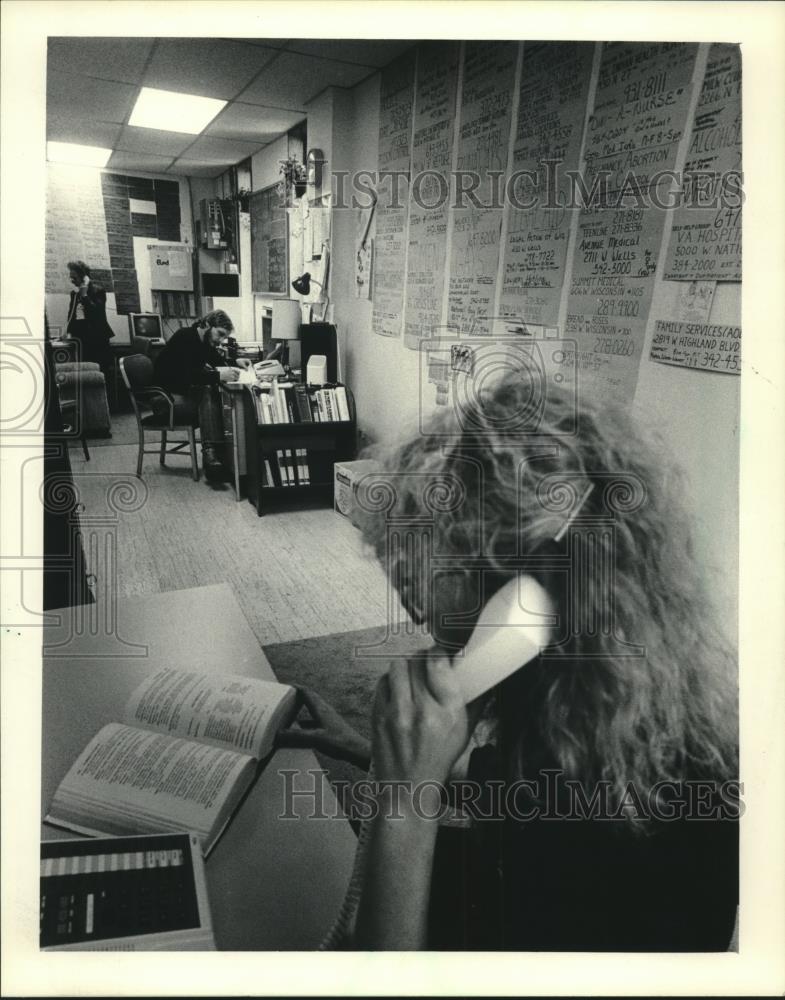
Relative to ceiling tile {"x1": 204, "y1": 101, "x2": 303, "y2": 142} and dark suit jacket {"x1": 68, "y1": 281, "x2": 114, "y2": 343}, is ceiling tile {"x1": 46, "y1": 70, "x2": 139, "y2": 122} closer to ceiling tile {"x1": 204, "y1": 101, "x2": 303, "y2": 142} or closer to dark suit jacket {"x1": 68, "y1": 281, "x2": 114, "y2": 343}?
dark suit jacket {"x1": 68, "y1": 281, "x2": 114, "y2": 343}

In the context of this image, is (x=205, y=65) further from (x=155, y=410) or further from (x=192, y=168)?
(x=155, y=410)

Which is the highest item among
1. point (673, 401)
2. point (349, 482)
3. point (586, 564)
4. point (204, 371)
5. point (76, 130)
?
point (76, 130)

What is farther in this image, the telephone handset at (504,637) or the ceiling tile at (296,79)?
the ceiling tile at (296,79)

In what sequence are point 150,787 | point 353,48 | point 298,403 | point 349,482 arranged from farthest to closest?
point 298,403
point 349,482
point 353,48
point 150,787

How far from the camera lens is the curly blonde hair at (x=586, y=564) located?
0.90 m

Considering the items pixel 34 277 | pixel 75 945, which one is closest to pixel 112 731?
pixel 75 945

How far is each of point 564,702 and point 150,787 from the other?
64cm

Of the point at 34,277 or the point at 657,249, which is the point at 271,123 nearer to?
→ the point at 34,277

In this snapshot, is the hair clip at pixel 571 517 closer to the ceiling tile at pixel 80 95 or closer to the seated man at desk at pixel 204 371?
the seated man at desk at pixel 204 371

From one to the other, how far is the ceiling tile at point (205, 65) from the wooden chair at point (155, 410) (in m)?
0.58

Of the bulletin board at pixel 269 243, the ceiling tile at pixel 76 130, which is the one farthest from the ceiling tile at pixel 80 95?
the bulletin board at pixel 269 243

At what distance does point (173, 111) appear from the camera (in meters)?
1.41

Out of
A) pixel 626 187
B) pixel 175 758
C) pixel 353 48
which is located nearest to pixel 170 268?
pixel 353 48

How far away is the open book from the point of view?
84 centimetres
